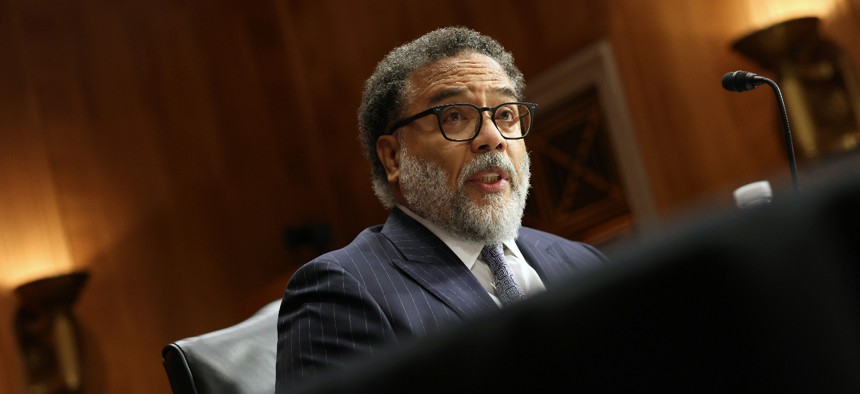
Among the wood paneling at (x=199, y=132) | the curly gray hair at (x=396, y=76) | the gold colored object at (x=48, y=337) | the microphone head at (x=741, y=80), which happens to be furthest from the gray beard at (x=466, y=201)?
the gold colored object at (x=48, y=337)

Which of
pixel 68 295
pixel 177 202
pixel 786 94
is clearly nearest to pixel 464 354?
pixel 786 94

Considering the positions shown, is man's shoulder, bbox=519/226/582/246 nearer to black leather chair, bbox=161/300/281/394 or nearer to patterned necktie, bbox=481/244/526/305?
patterned necktie, bbox=481/244/526/305

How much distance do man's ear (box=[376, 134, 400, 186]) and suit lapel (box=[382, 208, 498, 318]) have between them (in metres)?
0.25

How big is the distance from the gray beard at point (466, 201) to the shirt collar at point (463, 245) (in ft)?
0.04

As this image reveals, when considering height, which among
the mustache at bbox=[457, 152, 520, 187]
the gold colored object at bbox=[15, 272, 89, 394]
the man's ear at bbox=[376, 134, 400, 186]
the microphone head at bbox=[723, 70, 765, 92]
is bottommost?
the gold colored object at bbox=[15, 272, 89, 394]

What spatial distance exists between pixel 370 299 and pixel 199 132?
5057 millimetres

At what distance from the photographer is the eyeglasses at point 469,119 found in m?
2.35

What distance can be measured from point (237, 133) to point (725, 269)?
668 cm

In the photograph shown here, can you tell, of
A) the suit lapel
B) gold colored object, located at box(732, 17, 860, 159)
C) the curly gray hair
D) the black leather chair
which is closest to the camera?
the black leather chair

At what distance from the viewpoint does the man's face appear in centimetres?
227

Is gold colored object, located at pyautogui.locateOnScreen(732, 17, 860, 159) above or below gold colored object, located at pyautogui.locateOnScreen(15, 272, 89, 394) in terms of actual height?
above

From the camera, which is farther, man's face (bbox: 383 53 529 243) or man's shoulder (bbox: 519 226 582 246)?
man's shoulder (bbox: 519 226 582 246)

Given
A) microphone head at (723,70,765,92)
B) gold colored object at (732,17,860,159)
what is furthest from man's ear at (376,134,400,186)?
gold colored object at (732,17,860,159)

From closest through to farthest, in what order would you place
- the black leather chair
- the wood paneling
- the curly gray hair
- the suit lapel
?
the black leather chair, the suit lapel, the curly gray hair, the wood paneling
